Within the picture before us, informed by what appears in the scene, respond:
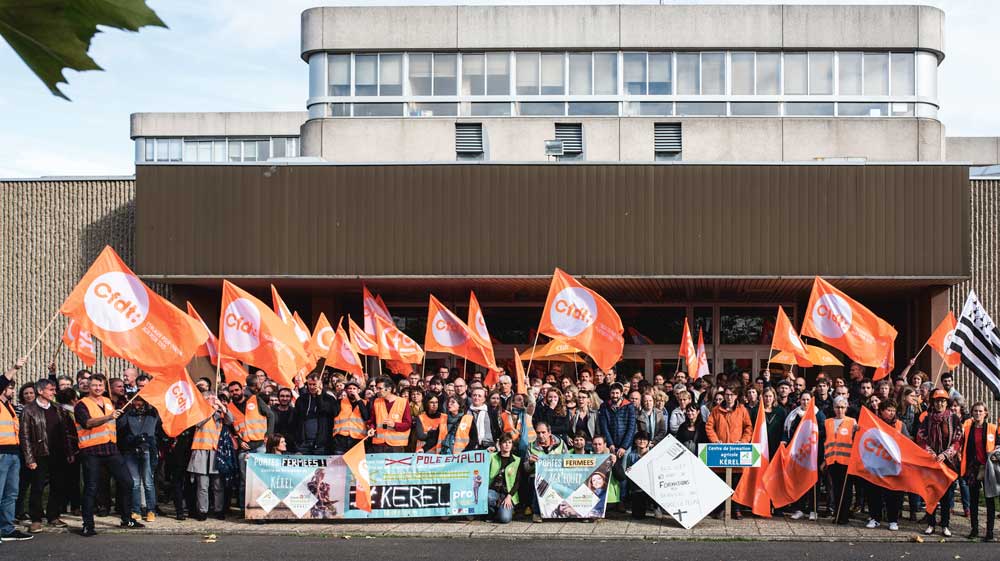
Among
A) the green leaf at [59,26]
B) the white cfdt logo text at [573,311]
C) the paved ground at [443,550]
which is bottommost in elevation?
the paved ground at [443,550]

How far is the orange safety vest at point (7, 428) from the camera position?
13.0m

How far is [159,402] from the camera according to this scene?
13727 millimetres

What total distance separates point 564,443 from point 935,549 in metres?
4.80

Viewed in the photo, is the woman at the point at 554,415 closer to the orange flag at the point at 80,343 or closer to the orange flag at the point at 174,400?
the orange flag at the point at 174,400

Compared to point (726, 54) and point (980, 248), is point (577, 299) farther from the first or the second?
point (726, 54)

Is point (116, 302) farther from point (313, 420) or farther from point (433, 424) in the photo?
point (433, 424)

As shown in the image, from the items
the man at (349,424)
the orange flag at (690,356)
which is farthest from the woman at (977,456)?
the man at (349,424)

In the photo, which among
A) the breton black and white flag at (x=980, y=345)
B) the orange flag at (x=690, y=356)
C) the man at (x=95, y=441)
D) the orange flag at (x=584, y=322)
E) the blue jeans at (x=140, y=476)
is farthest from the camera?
the orange flag at (x=690, y=356)

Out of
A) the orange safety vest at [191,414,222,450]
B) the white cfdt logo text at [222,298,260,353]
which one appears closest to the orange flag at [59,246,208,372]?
the orange safety vest at [191,414,222,450]

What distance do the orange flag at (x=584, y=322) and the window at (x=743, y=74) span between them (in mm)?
12841

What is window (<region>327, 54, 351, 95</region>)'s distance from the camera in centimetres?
2927

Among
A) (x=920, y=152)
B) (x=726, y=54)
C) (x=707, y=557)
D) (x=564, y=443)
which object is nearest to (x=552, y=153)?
(x=726, y=54)

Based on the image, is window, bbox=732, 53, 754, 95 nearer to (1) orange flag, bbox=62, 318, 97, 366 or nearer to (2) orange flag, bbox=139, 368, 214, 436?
(1) orange flag, bbox=62, 318, 97, 366

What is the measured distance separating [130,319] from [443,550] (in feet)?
14.8
